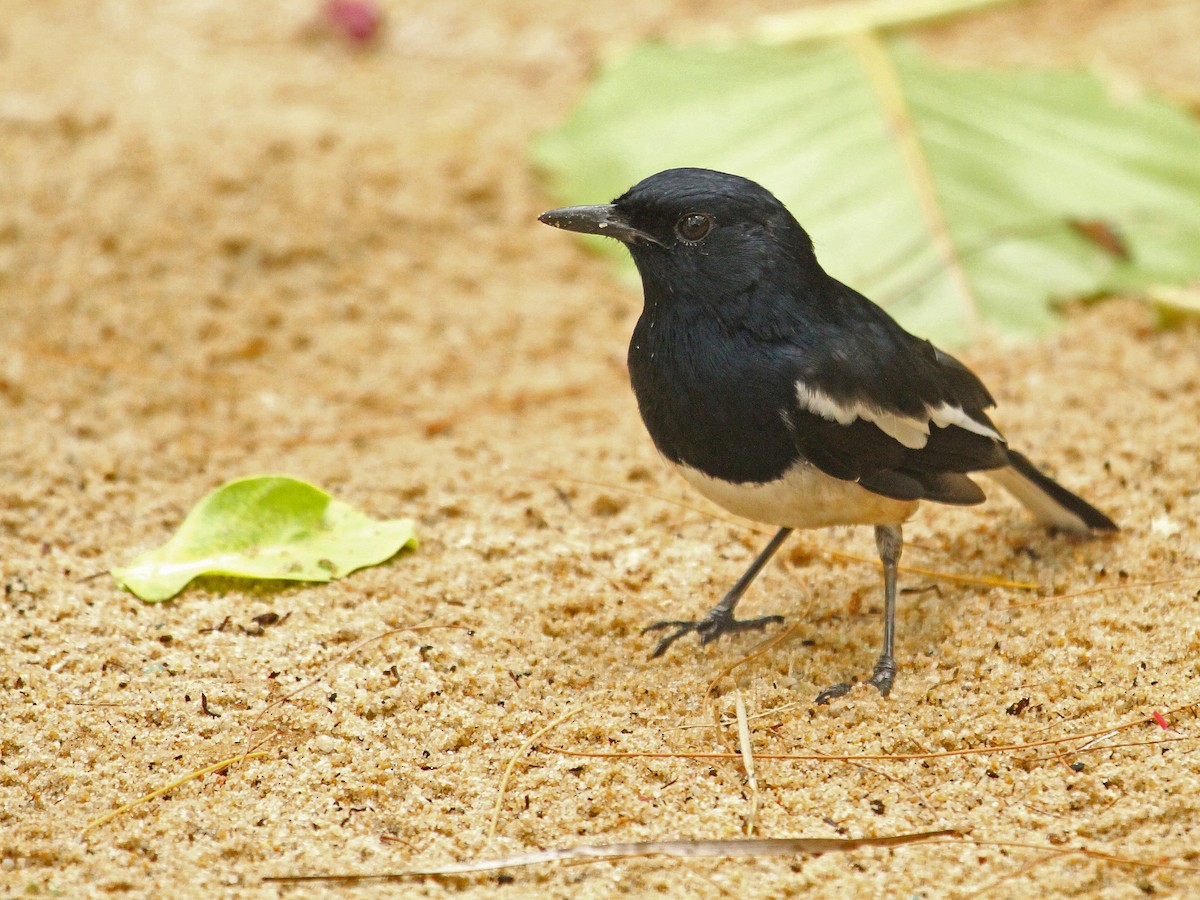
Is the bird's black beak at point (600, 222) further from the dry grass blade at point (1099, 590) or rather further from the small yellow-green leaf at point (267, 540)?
the dry grass blade at point (1099, 590)

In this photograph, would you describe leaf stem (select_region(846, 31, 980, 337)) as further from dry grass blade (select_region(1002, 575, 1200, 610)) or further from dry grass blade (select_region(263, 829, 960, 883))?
dry grass blade (select_region(263, 829, 960, 883))

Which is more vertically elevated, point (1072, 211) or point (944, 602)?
point (1072, 211)

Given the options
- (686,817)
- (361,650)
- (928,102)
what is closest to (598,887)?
(686,817)

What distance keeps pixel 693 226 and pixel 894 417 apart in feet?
2.25

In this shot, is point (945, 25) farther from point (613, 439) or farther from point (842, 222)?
point (613, 439)

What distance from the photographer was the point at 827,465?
124 inches

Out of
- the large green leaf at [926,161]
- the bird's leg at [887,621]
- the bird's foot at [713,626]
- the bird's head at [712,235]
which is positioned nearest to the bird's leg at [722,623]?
the bird's foot at [713,626]

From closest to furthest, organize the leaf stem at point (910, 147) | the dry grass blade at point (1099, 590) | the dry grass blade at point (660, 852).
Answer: the dry grass blade at point (660, 852) < the dry grass blade at point (1099, 590) < the leaf stem at point (910, 147)

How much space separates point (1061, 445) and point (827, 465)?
4.57ft

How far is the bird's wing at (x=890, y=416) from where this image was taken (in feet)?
10.3

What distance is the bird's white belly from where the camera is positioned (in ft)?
10.3

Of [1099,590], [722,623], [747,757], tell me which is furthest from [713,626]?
[1099,590]

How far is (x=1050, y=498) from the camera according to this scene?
3.63 meters

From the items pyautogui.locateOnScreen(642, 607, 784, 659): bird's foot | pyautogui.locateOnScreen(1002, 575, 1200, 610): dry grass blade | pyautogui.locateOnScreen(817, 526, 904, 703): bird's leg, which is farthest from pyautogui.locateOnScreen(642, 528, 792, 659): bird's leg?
pyautogui.locateOnScreen(1002, 575, 1200, 610): dry grass blade
